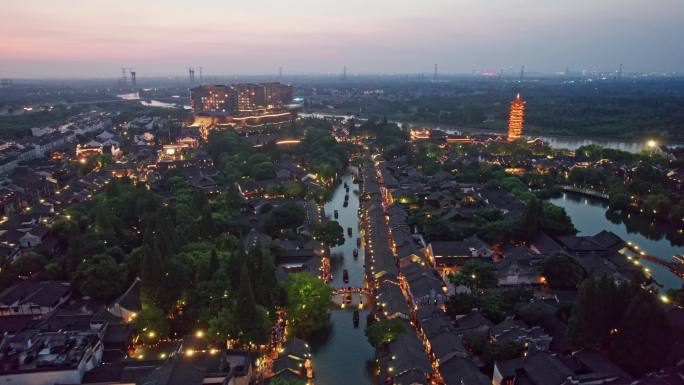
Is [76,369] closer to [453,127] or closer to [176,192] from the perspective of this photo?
[176,192]

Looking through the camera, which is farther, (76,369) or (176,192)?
(176,192)

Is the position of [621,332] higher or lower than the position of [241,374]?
higher

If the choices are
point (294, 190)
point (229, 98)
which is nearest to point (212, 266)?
point (294, 190)

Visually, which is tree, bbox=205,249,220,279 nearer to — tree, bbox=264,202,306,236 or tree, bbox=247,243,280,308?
tree, bbox=247,243,280,308

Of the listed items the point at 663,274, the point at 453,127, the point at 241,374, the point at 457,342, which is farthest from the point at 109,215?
the point at 453,127

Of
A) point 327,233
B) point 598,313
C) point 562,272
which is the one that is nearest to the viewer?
point 598,313

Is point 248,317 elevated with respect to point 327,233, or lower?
elevated

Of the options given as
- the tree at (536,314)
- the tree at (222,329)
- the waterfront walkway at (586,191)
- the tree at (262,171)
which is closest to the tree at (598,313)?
the tree at (536,314)

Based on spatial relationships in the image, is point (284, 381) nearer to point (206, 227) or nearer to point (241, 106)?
point (206, 227)
